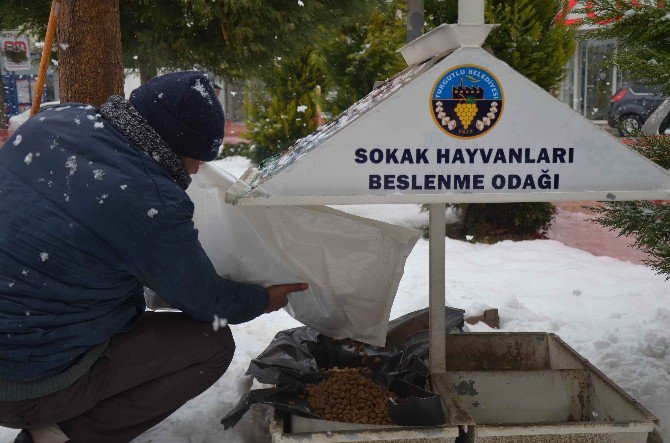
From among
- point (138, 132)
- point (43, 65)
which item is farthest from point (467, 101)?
point (43, 65)

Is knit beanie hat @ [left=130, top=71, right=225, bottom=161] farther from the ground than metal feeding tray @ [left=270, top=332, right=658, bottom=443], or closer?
farther from the ground

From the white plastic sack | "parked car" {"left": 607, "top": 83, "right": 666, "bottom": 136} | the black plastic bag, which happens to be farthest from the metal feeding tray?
"parked car" {"left": 607, "top": 83, "right": 666, "bottom": 136}

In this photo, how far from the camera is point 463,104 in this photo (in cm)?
192

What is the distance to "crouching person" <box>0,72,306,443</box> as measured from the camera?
191cm

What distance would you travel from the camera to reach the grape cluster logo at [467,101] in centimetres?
191

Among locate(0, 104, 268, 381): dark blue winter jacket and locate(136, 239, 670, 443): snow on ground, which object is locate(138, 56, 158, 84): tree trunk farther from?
locate(0, 104, 268, 381): dark blue winter jacket

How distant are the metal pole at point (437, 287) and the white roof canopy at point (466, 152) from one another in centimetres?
59

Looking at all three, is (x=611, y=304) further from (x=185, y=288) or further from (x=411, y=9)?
(x=185, y=288)

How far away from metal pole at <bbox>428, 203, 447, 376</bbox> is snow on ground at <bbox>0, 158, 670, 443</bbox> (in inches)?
28.3

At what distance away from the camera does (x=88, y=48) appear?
10.8 feet

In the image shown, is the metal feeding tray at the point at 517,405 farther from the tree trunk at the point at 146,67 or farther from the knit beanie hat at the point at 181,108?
the tree trunk at the point at 146,67

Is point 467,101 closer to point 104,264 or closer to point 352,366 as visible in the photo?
point 104,264

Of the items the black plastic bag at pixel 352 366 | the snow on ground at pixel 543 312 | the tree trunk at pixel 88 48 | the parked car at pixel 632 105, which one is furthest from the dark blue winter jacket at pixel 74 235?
the parked car at pixel 632 105

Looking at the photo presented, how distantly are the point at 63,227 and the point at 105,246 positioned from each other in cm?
13
